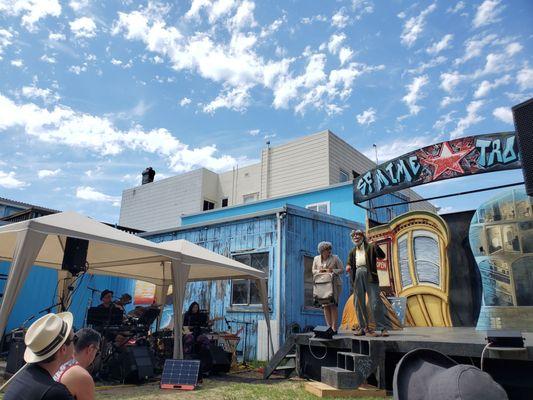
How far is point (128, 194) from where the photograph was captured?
85.1 ft

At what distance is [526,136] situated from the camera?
6.33 metres

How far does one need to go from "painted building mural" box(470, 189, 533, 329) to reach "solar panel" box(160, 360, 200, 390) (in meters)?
5.87

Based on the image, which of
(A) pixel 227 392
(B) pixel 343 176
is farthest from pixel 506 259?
(B) pixel 343 176

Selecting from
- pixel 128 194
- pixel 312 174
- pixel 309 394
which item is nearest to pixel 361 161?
pixel 312 174

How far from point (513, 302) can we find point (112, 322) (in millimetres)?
8248

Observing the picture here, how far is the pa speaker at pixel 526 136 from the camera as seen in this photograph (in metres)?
6.26

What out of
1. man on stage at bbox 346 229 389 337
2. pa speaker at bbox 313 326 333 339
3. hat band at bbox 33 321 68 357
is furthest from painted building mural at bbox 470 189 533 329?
hat band at bbox 33 321 68 357

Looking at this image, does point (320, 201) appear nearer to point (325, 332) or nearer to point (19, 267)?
point (325, 332)

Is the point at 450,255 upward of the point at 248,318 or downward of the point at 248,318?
upward

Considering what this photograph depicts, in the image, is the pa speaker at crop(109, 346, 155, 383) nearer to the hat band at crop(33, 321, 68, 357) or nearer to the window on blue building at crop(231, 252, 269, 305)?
the window on blue building at crop(231, 252, 269, 305)

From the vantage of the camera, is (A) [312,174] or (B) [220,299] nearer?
(B) [220,299]

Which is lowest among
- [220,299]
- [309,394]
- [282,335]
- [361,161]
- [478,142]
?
[309,394]

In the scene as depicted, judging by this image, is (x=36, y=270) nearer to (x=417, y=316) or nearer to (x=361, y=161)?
(x=417, y=316)

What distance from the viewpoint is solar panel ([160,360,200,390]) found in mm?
6559
